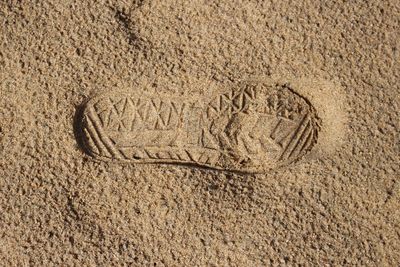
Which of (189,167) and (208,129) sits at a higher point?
(208,129)

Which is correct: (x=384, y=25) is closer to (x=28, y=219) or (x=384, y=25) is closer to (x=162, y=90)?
(x=162, y=90)

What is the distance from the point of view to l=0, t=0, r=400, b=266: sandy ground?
1.53 metres

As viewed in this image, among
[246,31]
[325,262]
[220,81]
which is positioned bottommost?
[325,262]

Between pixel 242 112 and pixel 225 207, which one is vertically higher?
pixel 242 112

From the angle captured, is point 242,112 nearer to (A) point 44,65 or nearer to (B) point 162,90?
(B) point 162,90

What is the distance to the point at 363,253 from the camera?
1.52m

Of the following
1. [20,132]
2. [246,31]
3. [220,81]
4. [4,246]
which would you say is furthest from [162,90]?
[4,246]

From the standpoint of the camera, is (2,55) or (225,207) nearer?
(225,207)

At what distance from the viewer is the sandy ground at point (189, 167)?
1534mm

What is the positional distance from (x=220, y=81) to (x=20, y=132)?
60cm

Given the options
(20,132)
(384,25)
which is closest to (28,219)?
(20,132)

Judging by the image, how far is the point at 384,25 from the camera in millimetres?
1578

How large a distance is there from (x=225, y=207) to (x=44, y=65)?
→ 2.20ft

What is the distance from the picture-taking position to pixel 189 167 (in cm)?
158
